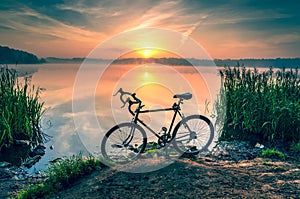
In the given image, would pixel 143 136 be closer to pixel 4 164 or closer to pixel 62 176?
pixel 62 176

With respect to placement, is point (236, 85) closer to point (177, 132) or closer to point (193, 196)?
point (177, 132)

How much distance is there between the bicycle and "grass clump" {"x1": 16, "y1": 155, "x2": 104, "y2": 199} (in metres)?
0.71

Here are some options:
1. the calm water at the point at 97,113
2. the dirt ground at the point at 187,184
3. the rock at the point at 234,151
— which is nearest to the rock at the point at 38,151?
the calm water at the point at 97,113

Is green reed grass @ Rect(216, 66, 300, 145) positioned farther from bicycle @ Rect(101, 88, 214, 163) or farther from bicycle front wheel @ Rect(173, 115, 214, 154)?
bicycle @ Rect(101, 88, 214, 163)

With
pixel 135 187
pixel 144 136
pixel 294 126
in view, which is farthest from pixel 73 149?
pixel 294 126

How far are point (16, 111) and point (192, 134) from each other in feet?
17.0

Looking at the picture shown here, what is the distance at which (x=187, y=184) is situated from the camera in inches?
170

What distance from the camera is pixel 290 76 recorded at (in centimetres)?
860

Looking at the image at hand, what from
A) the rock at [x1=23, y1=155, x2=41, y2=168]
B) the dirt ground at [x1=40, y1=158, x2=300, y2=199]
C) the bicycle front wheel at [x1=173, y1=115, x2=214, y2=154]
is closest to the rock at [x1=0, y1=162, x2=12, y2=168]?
the rock at [x1=23, y1=155, x2=41, y2=168]

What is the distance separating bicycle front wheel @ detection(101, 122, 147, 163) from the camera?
6094 mm

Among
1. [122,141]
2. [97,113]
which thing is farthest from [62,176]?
[97,113]

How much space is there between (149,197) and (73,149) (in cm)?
532

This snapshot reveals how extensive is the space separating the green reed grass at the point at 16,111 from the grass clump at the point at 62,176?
137 inches

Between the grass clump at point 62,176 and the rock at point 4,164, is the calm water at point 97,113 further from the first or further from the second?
the grass clump at point 62,176
